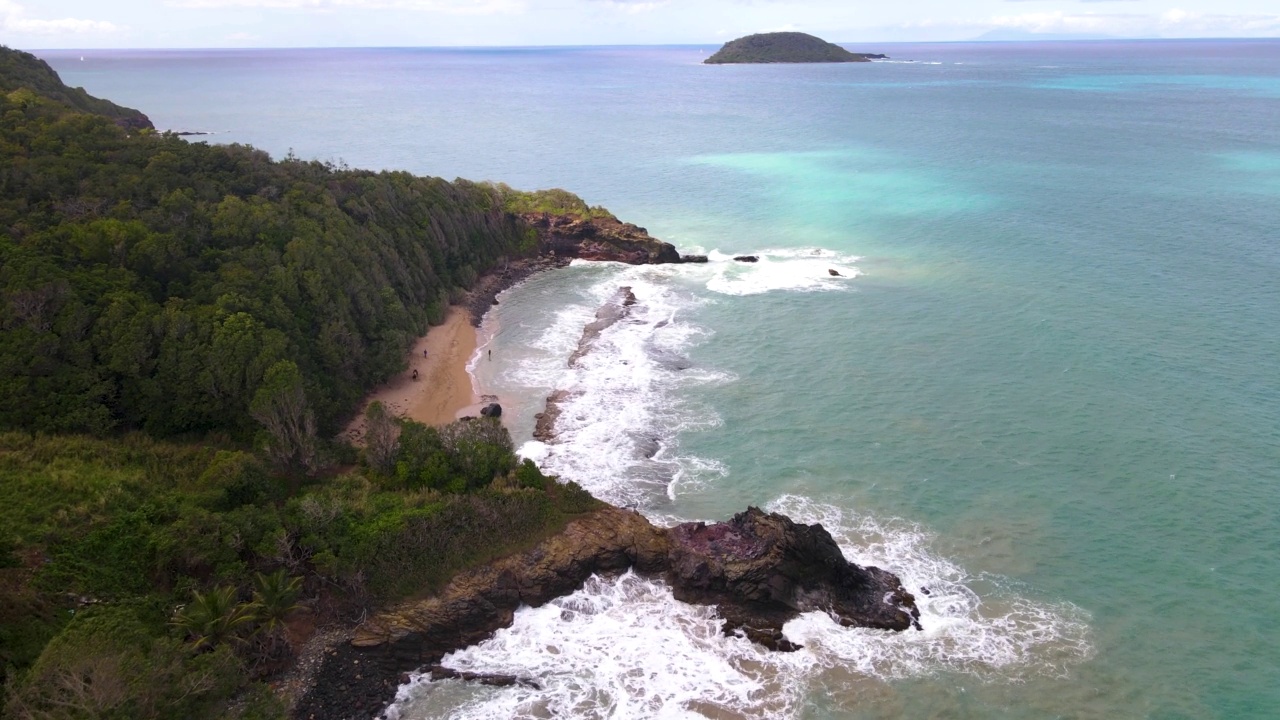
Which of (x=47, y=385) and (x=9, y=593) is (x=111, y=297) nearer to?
(x=47, y=385)

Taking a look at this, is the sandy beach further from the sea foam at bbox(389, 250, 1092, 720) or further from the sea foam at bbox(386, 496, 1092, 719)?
the sea foam at bbox(386, 496, 1092, 719)

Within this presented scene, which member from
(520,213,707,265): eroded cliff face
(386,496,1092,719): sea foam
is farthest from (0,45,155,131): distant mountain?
(386,496,1092,719): sea foam

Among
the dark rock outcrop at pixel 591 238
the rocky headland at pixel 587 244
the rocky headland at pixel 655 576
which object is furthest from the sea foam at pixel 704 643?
the dark rock outcrop at pixel 591 238

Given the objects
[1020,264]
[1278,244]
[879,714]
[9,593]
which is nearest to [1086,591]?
[879,714]

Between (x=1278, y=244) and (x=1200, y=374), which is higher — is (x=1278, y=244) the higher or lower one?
the higher one

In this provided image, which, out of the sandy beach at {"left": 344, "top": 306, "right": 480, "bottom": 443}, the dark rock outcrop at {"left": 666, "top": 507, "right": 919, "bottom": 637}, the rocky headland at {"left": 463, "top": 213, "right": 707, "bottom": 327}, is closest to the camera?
the dark rock outcrop at {"left": 666, "top": 507, "right": 919, "bottom": 637}

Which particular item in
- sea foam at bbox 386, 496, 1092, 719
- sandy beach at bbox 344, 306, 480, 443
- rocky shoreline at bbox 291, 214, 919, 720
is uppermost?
sandy beach at bbox 344, 306, 480, 443
